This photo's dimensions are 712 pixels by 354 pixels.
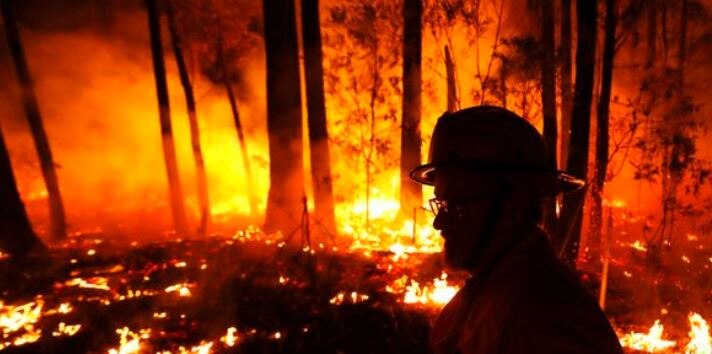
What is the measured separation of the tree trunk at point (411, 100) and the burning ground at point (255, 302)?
14.4 ft

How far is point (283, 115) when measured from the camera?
1255 centimetres

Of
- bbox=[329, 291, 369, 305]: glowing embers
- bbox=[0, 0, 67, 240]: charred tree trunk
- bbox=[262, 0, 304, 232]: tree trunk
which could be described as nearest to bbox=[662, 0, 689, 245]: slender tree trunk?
bbox=[329, 291, 369, 305]: glowing embers

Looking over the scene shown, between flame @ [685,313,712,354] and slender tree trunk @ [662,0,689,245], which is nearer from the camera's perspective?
flame @ [685,313,712,354]

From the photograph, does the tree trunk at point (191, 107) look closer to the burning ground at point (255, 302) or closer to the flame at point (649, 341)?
the burning ground at point (255, 302)

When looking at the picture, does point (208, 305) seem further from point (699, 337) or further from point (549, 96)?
point (549, 96)

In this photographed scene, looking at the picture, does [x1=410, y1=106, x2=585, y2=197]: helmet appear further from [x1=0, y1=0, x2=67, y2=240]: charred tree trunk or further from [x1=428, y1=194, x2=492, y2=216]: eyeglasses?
[x1=0, y1=0, x2=67, y2=240]: charred tree trunk

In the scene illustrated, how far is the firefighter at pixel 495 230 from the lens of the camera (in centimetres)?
159

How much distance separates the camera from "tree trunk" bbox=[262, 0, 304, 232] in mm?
12367

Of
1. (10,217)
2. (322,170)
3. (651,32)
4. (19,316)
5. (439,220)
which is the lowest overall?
(19,316)

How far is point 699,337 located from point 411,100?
8898 mm

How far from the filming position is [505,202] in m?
1.90

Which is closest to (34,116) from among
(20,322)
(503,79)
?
(20,322)

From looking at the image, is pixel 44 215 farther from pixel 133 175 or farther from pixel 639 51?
pixel 639 51

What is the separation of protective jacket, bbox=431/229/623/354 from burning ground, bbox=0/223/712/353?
171 inches
